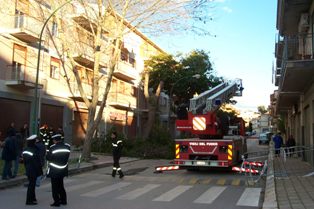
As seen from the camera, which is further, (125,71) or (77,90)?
(125,71)

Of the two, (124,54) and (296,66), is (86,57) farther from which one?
(296,66)

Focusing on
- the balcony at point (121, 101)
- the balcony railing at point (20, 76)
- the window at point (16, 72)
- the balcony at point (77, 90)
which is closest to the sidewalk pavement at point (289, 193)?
the balcony railing at point (20, 76)

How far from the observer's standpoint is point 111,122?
40812mm

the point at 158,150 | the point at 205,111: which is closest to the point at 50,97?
the point at 158,150

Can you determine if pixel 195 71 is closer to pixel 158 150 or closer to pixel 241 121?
pixel 158 150

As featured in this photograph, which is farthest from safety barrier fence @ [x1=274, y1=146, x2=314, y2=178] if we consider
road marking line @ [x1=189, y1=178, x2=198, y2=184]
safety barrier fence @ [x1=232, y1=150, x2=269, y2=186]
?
road marking line @ [x1=189, y1=178, x2=198, y2=184]

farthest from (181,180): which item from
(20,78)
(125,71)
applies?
(125,71)

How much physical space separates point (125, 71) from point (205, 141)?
2570cm

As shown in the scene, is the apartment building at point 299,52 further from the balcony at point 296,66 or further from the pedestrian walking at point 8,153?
the pedestrian walking at point 8,153

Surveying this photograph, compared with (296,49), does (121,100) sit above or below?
below

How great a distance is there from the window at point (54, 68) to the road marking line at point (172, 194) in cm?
1918

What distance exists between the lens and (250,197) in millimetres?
11250

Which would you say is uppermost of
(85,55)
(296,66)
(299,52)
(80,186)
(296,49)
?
(85,55)

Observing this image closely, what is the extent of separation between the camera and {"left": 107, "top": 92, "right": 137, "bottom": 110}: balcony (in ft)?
131
